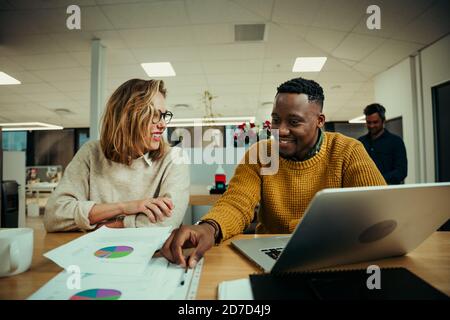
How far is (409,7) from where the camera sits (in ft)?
9.51

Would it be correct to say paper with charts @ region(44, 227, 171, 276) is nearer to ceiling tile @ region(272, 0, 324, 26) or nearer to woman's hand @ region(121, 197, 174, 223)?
woman's hand @ region(121, 197, 174, 223)

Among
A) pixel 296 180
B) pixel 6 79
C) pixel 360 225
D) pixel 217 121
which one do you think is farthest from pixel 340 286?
pixel 217 121

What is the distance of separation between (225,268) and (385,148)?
300 cm

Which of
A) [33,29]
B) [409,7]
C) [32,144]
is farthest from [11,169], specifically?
[32,144]

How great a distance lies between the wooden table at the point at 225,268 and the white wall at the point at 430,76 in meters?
3.93

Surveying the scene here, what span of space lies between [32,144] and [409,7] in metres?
13.7

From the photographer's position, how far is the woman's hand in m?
1.03

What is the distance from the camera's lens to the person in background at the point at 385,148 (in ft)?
9.62

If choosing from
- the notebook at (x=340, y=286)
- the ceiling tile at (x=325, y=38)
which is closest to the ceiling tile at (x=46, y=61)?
the ceiling tile at (x=325, y=38)

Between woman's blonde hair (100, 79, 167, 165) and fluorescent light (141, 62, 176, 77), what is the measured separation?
363 cm

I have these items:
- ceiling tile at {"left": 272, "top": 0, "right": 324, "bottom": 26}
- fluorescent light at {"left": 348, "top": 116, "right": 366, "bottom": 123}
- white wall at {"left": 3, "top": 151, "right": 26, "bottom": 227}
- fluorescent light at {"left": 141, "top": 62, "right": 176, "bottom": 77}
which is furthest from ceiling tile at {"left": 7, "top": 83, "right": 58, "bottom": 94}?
fluorescent light at {"left": 348, "top": 116, "right": 366, "bottom": 123}

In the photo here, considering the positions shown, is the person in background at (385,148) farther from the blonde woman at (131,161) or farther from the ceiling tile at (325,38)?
the blonde woman at (131,161)

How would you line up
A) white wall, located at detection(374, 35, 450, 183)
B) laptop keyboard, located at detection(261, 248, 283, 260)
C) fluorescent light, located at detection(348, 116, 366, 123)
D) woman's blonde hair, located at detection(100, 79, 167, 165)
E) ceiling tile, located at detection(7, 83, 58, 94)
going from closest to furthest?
laptop keyboard, located at detection(261, 248, 283, 260)
woman's blonde hair, located at detection(100, 79, 167, 165)
white wall, located at detection(374, 35, 450, 183)
ceiling tile, located at detection(7, 83, 58, 94)
fluorescent light, located at detection(348, 116, 366, 123)

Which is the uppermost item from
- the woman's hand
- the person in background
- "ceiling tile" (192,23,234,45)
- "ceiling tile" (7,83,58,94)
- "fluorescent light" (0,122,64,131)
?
"fluorescent light" (0,122,64,131)
